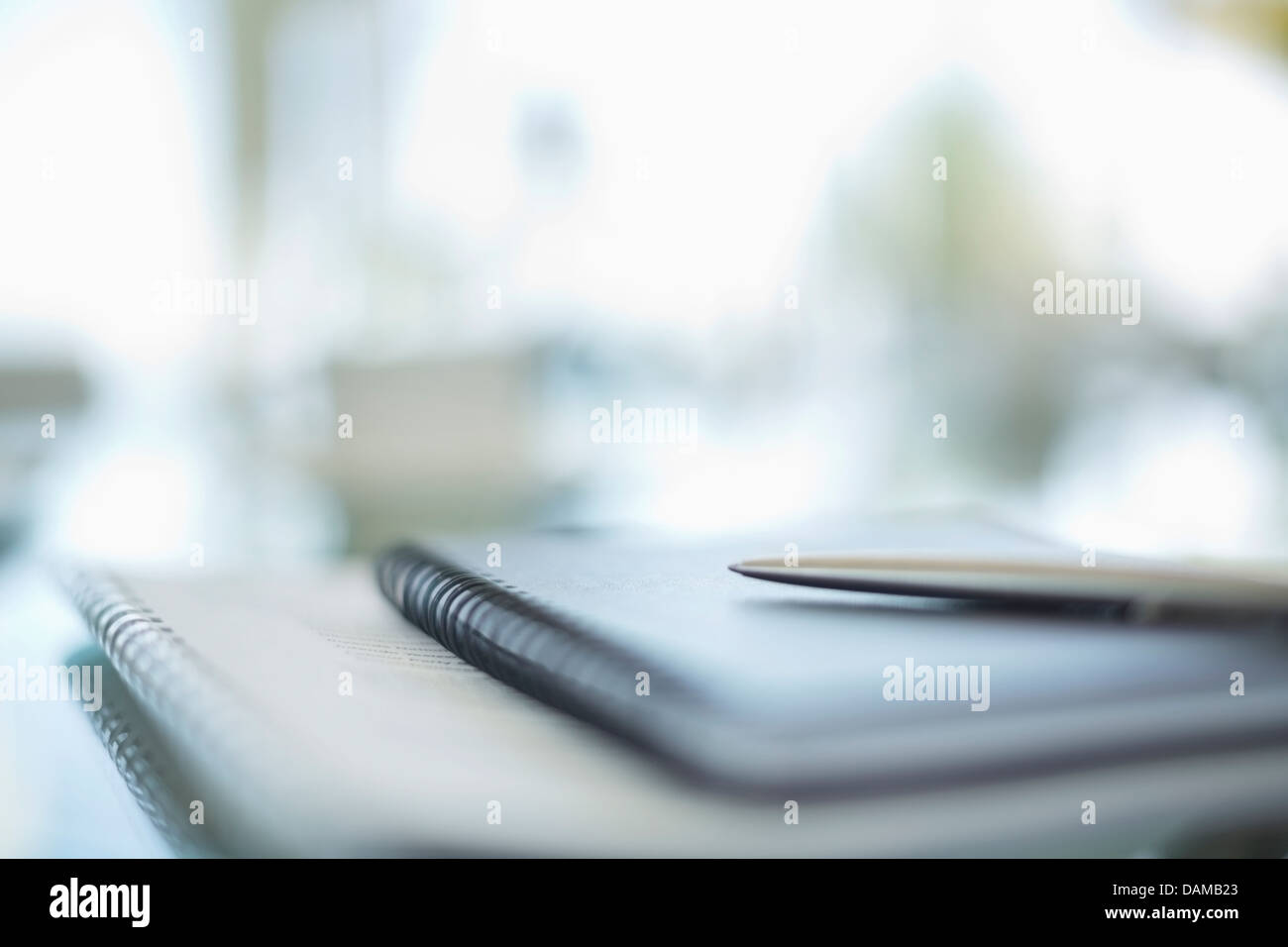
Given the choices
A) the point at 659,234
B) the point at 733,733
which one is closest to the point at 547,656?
the point at 733,733

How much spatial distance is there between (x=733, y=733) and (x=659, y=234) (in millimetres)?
2127

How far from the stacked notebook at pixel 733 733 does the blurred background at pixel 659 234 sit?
1430 mm

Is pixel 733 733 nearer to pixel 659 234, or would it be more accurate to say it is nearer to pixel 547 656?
pixel 547 656

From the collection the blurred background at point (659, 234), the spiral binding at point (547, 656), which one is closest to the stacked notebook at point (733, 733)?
the spiral binding at point (547, 656)

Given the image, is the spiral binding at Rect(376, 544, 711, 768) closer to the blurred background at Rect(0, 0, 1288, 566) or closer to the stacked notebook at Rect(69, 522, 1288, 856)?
the stacked notebook at Rect(69, 522, 1288, 856)

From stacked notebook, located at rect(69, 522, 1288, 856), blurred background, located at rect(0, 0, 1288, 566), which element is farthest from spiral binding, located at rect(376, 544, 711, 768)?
blurred background, located at rect(0, 0, 1288, 566)

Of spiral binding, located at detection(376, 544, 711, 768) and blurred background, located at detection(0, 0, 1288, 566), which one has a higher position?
blurred background, located at detection(0, 0, 1288, 566)

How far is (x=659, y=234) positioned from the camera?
2.21 meters

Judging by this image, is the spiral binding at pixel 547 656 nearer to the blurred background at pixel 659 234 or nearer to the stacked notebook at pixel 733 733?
the stacked notebook at pixel 733 733

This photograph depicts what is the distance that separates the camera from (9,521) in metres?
0.77

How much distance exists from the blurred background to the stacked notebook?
1.43 m

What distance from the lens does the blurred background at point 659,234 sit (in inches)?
75.0

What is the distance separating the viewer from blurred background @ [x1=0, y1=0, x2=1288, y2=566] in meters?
1.90
